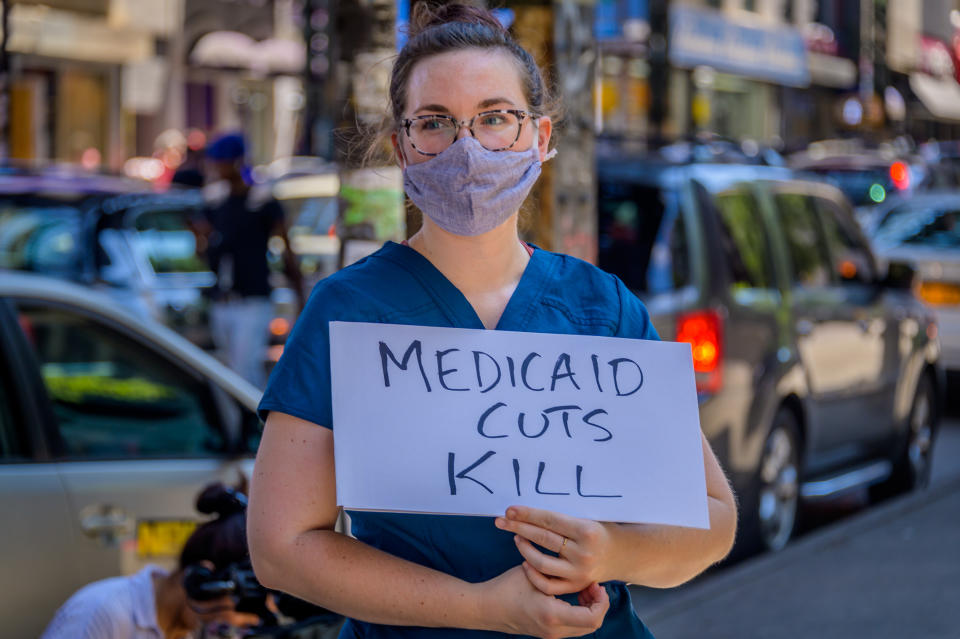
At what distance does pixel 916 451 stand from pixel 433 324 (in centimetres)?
776

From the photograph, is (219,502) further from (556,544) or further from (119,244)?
(119,244)

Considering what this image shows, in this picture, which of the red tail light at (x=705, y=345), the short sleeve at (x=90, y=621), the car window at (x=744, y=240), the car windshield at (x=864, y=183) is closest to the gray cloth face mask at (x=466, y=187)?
the short sleeve at (x=90, y=621)

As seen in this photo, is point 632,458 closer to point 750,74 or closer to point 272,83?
point 272,83

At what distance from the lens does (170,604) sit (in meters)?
3.66

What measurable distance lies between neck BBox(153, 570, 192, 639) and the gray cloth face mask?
5.64 ft

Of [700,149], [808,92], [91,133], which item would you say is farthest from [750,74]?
[700,149]

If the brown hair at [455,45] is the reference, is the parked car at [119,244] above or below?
below

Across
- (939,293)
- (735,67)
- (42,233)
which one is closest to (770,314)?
(42,233)

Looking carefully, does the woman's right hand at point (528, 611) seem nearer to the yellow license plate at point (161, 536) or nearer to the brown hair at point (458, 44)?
the brown hair at point (458, 44)

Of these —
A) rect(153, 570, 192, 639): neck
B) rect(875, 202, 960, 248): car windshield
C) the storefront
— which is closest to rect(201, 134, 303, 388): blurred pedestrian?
rect(875, 202, 960, 248): car windshield

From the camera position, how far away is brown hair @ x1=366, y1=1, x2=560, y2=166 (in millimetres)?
2242

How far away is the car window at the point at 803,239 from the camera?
26.2 ft

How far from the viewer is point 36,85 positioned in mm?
24516

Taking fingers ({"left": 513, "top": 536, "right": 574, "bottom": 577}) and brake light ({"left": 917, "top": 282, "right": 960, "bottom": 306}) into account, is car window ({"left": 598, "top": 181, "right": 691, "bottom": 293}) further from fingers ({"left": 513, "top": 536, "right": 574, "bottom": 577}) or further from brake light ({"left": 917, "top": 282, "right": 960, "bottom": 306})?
brake light ({"left": 917, "top": 282, "right": 960, "bottom": 306})
